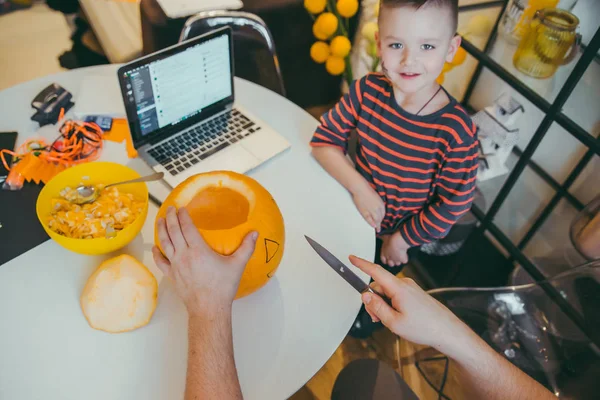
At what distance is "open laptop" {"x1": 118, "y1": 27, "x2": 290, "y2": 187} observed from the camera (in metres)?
0.98

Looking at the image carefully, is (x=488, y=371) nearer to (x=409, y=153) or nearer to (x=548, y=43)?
(x=409, y=153)

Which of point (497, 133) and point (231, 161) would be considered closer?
point (231, 161)

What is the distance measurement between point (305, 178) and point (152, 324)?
50 centimetres

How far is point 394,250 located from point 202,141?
23.3 inches

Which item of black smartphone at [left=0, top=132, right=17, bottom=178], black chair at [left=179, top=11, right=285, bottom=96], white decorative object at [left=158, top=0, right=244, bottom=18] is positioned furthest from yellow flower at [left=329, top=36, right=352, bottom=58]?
black smartphone at [left=0, top=132, right=17, bottom=178]

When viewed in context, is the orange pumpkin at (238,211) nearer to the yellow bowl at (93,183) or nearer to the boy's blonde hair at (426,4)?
the yellow bowl at (93,183)

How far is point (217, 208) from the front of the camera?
82cm

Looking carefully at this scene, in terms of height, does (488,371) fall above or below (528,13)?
below

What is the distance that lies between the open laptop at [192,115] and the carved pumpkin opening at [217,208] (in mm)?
254

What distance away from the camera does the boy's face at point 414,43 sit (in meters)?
0.88

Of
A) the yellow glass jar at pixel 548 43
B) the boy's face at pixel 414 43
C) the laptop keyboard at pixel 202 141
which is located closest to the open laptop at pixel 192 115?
the laptop keyboard at pixel 202 141

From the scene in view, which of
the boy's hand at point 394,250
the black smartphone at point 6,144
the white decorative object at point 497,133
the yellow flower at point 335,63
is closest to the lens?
the black smartphone at point 6,144

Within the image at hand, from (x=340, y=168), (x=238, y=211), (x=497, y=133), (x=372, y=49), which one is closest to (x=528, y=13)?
(x=497, y=133)

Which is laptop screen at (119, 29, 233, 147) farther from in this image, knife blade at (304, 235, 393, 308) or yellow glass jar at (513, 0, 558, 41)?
yellow glass jar at (513, 0, 558, 41)
